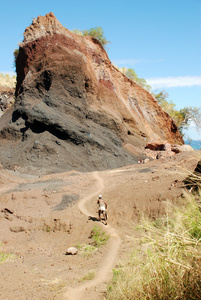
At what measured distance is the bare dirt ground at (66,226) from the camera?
496 centimetres

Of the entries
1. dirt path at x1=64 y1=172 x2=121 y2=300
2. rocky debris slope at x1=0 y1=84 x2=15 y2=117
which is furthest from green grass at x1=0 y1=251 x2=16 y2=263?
rocky debris slope at x1=0 y1=84 x2=15 y2=117

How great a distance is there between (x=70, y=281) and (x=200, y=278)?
9.20 ft

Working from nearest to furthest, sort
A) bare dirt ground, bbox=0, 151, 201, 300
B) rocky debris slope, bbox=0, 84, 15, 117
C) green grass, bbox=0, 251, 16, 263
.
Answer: bare dirt ground, bbox=0, 151, 201, 300, green grass, bbox=0, 251, 16, 263, rocky debris slope, bbox=0, 84, 15, 117

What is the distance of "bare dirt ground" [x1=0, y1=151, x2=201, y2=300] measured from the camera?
496 centimetres

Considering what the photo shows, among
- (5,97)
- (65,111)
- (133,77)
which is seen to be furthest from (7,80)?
(65,111)

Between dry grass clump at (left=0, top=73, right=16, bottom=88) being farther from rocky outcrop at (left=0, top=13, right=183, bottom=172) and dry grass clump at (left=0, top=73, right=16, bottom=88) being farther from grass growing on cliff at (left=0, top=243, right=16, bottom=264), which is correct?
grass growing on cliff at (left=0, top=243, right=16, bottom=264)

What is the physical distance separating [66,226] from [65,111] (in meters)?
13.3

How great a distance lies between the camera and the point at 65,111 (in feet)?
69.7

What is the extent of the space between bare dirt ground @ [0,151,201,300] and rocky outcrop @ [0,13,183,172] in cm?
462

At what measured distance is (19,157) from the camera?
1816 centimetres

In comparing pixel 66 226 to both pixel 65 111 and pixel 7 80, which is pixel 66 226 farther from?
pixel 7 80

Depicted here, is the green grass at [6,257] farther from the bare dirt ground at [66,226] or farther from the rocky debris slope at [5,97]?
the rocky debris slope at [5,97]

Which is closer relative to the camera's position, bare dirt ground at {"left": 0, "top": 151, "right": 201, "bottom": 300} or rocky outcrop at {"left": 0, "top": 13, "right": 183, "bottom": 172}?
bare dirt ground at {"left": 0, "top": 151, "right": 201, "bottom": 300}

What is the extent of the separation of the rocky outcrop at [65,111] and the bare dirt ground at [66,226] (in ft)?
15.2
